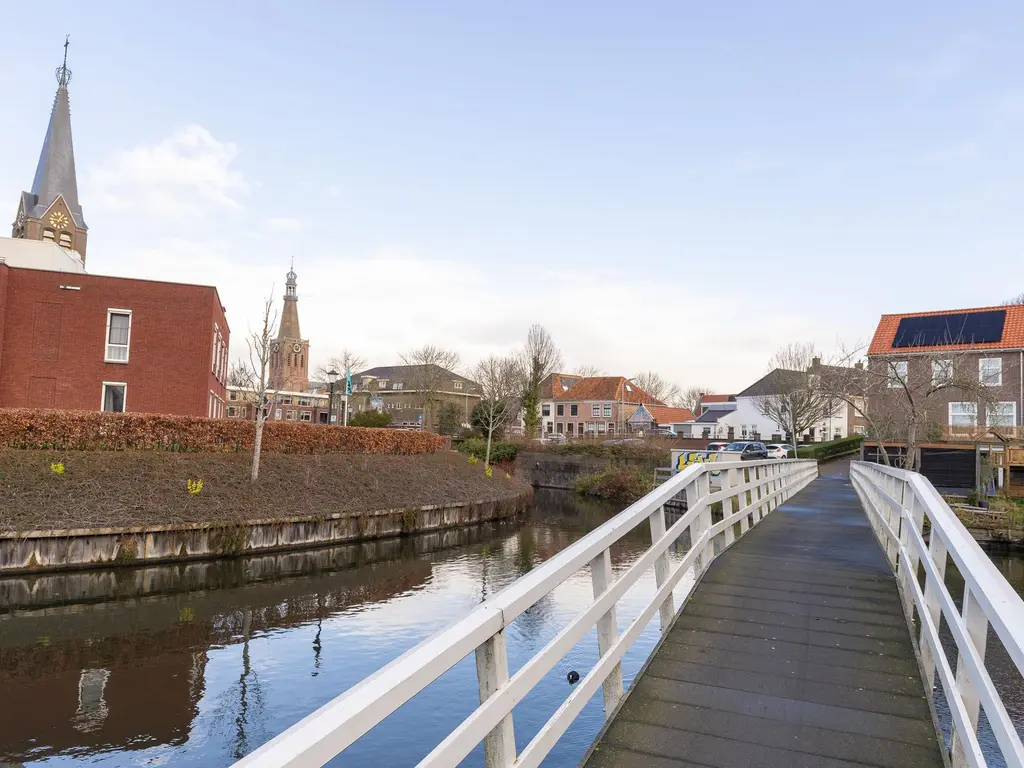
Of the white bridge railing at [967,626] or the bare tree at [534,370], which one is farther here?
the bare tree at [534,370]

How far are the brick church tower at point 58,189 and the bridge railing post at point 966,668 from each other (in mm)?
55552

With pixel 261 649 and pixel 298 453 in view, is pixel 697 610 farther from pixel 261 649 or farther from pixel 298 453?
pixel 298 453

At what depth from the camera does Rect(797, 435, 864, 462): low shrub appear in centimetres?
4706

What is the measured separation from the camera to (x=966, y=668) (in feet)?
10.4

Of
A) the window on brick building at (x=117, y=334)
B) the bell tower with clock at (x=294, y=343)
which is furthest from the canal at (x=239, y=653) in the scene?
the bell tower with clock at (x=294, y=343)

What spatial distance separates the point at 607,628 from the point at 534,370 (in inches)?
2083

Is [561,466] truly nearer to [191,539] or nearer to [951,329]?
[951,329]

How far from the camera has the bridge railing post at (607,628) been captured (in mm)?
4016

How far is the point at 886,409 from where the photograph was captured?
3195 centimetres

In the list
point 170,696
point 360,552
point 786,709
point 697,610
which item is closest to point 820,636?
point 697,610

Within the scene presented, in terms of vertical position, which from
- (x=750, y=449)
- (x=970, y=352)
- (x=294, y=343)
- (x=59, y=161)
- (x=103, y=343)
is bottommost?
(x=750, y=449)

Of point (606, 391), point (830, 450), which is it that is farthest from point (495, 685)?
point (606, 391)

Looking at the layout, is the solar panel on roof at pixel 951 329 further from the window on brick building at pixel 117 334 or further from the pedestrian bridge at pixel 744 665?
the window on brick building at pixel 117 334

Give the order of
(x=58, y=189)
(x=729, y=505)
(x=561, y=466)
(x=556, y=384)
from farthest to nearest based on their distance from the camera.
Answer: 1. (x=556, y=384)
2. (x=58, y=189)
3. (x=561, y=466)
4. (x=729, y=505)
